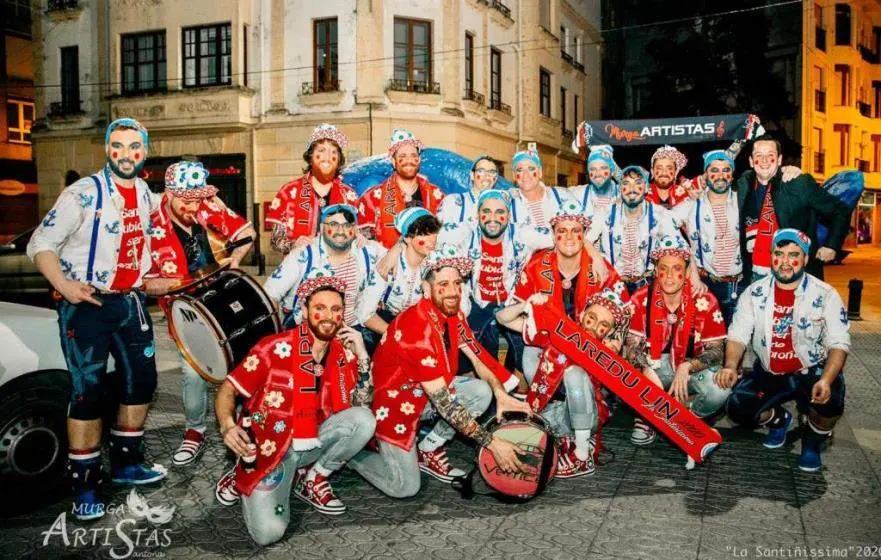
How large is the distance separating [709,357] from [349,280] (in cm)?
267

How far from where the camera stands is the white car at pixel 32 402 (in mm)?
4102

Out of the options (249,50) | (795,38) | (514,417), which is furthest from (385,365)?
(795,38)

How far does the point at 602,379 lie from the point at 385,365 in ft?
4.78

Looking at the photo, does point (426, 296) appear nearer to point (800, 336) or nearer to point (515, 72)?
point (800, 336)

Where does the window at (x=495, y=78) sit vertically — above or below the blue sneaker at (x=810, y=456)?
above

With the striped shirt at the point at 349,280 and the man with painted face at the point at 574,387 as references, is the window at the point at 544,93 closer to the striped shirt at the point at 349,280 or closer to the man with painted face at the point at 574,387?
the man with painted face at the point at 574,387

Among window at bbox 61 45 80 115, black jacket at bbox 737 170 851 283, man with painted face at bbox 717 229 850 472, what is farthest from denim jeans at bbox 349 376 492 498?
window at bbox 61 45 80 115

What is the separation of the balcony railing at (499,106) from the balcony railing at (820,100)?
21253 millimetres

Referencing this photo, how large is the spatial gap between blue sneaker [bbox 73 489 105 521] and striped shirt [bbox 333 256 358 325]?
1.88 m

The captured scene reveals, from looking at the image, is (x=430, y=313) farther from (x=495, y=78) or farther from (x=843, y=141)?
(x=843, y=141)

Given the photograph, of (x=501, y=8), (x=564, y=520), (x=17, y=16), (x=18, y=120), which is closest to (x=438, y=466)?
(x=564, y=520)

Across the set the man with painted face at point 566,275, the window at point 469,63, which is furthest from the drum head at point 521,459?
the window at point 469,63

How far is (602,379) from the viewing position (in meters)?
4.89

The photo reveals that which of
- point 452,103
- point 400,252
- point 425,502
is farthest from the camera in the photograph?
point 452,103
